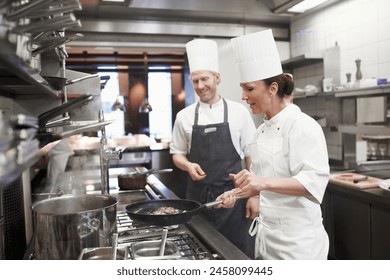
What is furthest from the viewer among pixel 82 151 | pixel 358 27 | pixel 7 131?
pixel 358 27

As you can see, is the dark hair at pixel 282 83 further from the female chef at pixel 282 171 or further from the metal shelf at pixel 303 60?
the metal shelf at pixel 303 60

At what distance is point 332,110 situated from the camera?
326 centimetres

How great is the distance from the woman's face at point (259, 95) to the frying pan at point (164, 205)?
1.15ft

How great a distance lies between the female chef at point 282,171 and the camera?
1.23 metres

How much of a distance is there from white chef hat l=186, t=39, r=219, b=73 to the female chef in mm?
631

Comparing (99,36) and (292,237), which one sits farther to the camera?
(99,36)

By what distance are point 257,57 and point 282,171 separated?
48cm

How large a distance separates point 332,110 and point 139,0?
6.37 ft

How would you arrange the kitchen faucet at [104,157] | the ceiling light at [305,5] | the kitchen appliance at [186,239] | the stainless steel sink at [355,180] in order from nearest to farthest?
the kitchen appliance at [186,239] → the kitchen faucet at [104,157] → the stainless steel sink at [355,180] → the ceiling light at [305,5]

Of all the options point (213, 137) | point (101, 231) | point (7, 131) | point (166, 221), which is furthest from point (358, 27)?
point (7, 131)

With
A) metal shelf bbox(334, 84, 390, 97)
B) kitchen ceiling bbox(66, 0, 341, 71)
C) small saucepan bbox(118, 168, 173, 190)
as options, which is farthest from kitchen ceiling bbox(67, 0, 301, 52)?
small saucepan bbox(118, 168, 173, 190)

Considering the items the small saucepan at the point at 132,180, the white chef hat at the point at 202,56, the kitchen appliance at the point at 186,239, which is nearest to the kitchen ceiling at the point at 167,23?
the white chef hat at the point at 202,56

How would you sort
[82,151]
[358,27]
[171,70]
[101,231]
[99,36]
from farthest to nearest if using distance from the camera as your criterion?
[171,70]
[99,36]
[358,27]
[82,151]
[101,231]
